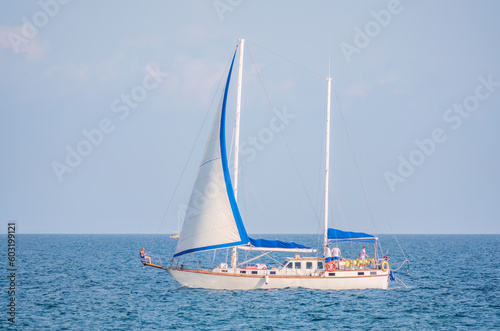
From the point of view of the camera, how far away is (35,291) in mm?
38625

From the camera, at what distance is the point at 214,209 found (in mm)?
35469

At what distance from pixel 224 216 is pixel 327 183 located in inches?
314

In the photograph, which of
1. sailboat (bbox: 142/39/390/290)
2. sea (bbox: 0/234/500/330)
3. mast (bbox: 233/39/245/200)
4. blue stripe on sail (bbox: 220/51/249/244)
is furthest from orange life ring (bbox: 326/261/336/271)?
mast (bbox: 233/39/245/200)

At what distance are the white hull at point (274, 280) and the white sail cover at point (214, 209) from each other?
1668 mm

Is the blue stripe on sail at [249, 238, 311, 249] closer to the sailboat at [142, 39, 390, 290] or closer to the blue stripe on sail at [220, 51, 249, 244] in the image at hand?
the sailboat at [142, 39, 390, 290]

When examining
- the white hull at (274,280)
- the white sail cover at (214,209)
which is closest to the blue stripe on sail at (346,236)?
the white hull at (274,280)

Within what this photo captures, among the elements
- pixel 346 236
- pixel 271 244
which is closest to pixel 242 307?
pixel 271 244

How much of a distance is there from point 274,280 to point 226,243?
3750 millimetres

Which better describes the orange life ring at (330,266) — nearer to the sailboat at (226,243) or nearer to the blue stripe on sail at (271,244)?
the sailboat at (226,243)

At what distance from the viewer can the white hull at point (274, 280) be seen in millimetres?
35125

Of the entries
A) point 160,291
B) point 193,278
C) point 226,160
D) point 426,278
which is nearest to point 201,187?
point 226,160

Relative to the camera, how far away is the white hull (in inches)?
1383

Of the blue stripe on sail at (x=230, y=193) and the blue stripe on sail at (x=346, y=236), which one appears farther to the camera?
the blue stripe on sail at (x=346, y=236)

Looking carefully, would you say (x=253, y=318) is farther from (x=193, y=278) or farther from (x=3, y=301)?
(x=3, y=301)
